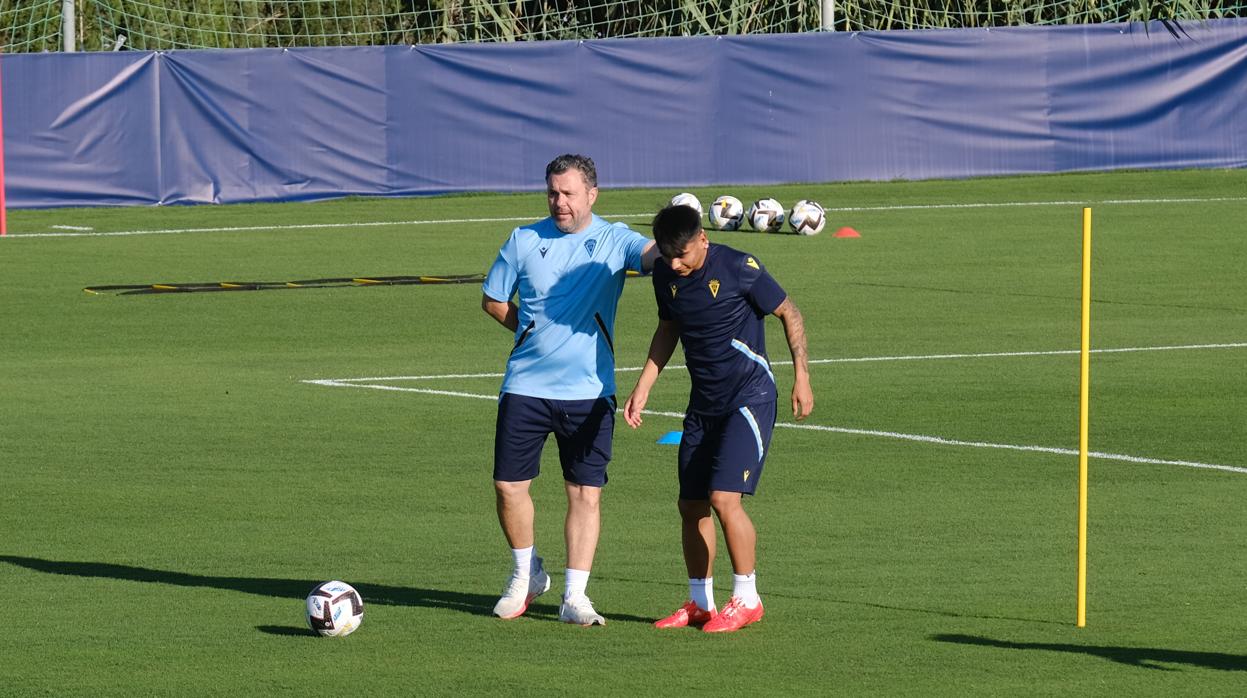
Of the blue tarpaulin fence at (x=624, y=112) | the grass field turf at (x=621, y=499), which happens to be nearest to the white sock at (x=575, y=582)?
the grass field turf at (x=621, y=499)

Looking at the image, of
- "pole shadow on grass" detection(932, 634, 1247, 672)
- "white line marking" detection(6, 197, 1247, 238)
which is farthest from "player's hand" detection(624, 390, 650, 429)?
"white line marking" detection(6, 197, 1247, 238)

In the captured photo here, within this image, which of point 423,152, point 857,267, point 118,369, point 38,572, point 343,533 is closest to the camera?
point 38,572

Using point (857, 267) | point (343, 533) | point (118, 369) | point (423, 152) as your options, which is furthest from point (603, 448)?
point (423, 152)

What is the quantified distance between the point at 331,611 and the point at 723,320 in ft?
6.49

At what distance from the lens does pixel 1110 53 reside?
3603 cm

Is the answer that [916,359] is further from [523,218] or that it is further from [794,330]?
[523,218]

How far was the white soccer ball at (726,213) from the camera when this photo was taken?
28.7m

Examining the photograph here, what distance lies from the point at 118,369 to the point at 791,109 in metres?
A: 18.9

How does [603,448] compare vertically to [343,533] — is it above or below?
above

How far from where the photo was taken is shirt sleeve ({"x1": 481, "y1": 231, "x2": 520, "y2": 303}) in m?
9.23

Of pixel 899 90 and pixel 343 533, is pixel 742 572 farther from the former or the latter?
pixel 899 90

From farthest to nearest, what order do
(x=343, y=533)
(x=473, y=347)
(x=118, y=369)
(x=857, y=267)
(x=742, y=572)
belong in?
(x=857, y=267)
(x=473, y=347)
(x=118, y=369)
(x=343, y=533)
(x=742, y=572)

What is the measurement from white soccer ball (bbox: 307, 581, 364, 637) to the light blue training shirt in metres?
1.15

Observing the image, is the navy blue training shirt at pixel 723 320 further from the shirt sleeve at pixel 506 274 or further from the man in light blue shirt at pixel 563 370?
the shirt sleeve at pixel 506 274
